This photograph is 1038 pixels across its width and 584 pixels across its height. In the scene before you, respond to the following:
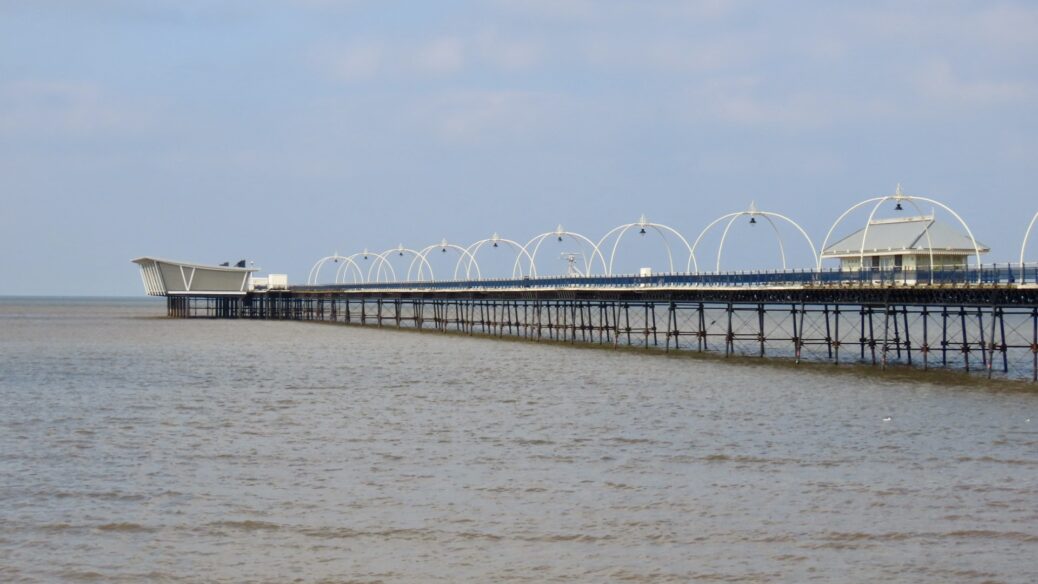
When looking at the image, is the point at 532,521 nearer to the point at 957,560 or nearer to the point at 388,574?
the point at 388,574

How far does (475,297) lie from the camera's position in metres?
90.1

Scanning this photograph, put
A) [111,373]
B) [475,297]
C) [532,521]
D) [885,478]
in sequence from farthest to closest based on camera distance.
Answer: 1. [475,297]
2. [111,373]
3. [885,478]
4. [532,521]

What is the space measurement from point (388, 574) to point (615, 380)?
102ft

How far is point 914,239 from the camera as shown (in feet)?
181

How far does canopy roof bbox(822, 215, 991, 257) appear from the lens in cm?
5497

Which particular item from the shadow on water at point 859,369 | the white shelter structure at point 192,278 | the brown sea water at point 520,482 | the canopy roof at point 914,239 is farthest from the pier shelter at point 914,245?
the white shelter structure at point 192,278

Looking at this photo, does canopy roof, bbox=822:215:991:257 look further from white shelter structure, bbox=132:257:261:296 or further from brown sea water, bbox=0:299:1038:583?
white shelter structure, bbox=132:257:261:296

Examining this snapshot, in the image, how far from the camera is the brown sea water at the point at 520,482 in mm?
16312

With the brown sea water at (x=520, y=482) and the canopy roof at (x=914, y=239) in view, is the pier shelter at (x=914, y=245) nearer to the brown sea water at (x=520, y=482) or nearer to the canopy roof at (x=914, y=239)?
the canopy roof at (x=914, y=239)

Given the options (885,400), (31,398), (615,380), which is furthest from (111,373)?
(885,400)

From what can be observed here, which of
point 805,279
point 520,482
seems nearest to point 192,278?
point 805,279

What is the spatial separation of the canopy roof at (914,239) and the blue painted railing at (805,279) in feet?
10.2

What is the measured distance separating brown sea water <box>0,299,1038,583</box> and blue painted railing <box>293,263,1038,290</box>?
4.08 m

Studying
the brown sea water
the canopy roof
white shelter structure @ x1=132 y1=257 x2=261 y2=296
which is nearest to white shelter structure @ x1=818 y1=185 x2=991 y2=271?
the canopy roof
